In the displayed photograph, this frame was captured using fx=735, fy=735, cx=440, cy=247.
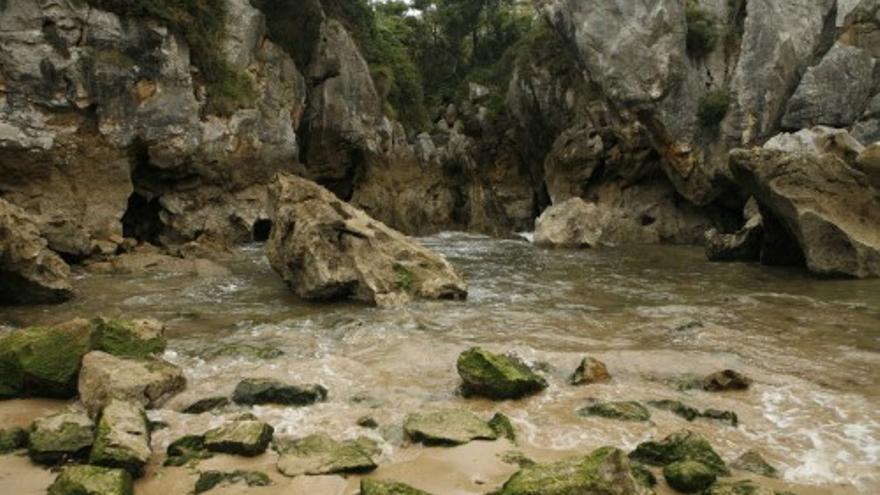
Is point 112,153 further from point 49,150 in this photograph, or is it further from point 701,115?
point 701,115

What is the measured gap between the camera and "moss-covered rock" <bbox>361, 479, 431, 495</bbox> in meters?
5.11

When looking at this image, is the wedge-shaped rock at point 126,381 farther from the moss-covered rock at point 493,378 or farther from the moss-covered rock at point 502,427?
the moss-covered rock at point 502,427

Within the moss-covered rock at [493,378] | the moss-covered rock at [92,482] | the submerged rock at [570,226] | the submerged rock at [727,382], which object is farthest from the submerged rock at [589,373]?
the submerged rock at [570,226]

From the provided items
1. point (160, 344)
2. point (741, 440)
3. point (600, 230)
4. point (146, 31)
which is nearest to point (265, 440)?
point (160, 344)

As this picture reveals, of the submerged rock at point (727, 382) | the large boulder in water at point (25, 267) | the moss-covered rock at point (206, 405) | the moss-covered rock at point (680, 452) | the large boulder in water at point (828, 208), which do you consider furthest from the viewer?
the large boulder in water at point (828, 208)

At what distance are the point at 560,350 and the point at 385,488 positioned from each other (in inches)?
194

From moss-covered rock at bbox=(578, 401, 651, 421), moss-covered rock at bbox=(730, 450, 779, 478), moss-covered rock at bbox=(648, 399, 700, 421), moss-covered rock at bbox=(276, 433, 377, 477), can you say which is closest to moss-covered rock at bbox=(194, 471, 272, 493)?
moss-covered rock at bbox=(276, 433, 377, 477)

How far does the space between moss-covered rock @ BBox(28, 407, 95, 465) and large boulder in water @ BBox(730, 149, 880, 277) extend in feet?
52.8

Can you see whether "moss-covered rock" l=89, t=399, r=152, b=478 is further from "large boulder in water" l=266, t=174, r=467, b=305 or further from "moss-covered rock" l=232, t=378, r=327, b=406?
"large boulder in water" l=266, t=174, r=467, b=305

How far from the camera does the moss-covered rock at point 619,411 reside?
23.2ft

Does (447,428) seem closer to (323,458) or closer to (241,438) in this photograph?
(323,458)

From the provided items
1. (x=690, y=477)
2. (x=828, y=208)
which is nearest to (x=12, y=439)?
(x=690, y=477)

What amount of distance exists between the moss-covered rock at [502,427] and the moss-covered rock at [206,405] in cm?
277

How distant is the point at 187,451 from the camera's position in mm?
6172
